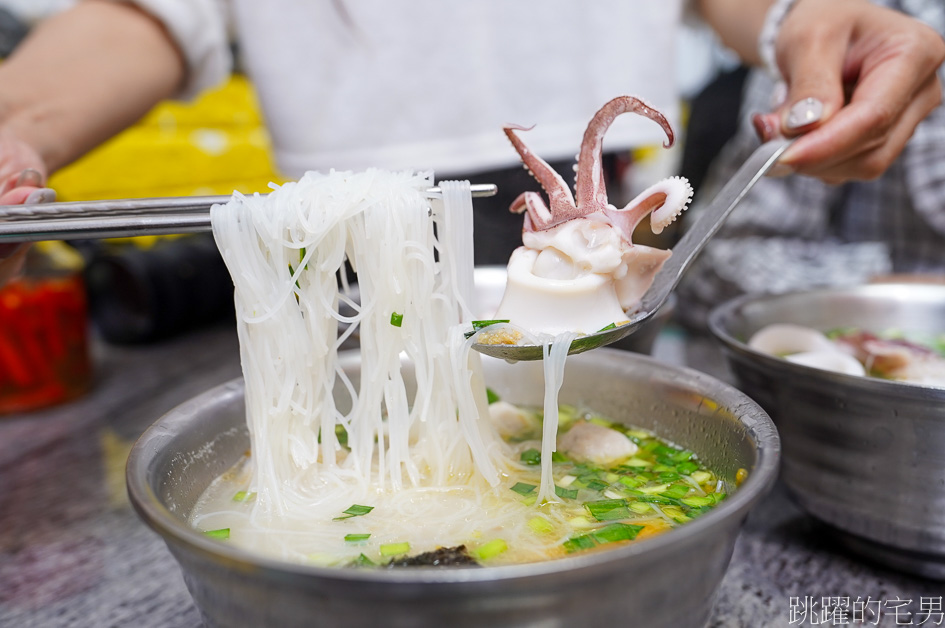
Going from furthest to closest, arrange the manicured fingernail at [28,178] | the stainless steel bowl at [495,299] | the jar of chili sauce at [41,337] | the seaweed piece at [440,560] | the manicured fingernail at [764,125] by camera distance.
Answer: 1. the jar of chili sauce at [41,337]
2. the stainless steel bowl at [495,299]
3. the manicured fingernail at [764,125]
4. the manicured fingernail at [28,178]
5. the seaweed piece at [440,560]

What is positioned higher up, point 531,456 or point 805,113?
point 805,113

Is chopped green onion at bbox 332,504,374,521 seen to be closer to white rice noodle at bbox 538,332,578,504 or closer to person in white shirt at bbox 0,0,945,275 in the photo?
white rice noodle at bbox 538,332,578,504

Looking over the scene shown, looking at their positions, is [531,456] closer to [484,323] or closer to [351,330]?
[484,323]

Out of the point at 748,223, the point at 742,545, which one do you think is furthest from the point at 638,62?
the point at 742,545

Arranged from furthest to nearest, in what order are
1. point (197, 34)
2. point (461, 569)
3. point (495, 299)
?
point (197, 34) < point (495, 299) < point (461, 569)

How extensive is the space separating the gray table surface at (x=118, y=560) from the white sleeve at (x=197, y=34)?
53.0 inches

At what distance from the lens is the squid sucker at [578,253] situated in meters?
1.42

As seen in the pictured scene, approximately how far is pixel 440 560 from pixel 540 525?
277 millimetres

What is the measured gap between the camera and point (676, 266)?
157 cm

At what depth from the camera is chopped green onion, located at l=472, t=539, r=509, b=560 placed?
4.07ft

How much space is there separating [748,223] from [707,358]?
173 cm

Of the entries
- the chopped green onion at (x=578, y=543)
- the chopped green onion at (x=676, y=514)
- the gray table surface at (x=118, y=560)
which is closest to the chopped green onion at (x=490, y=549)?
the chopped green onion at (x=578, y=543)

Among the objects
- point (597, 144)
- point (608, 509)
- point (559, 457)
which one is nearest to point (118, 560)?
point (559, 457)

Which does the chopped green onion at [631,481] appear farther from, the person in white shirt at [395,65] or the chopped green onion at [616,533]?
the person in white shirt at [395,65]
